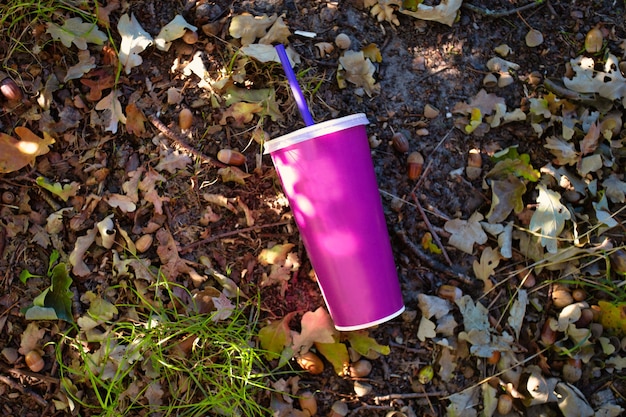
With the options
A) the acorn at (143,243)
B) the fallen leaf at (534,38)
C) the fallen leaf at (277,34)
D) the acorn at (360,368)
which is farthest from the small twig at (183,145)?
the fallen leaf at (534,38)

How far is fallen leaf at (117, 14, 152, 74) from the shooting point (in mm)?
2307

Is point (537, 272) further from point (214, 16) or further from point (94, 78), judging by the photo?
point (94, 78)

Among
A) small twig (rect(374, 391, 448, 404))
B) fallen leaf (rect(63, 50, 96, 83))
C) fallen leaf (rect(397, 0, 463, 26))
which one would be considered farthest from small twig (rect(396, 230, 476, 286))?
fallen leaf (rect(63, 50, 96, 83))

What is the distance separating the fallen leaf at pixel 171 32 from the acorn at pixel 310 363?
1135 millimetres

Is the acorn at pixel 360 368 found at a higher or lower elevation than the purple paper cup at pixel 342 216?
lower

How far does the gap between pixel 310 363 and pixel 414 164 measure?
29.2 inches

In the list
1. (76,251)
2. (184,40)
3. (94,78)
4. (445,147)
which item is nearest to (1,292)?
(76,251)

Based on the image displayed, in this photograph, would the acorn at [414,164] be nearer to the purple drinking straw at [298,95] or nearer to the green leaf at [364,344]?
the purple drinking straw at [298,95]

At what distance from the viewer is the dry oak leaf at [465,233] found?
2.27m

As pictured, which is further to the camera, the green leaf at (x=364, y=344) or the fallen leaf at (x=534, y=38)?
the fallen leaf at (x=534, y=38)

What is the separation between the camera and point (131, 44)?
90.9 inches

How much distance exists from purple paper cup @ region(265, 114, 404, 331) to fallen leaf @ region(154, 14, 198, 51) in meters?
0.60

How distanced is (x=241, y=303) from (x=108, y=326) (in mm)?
436

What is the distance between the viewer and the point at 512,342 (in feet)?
7.31
